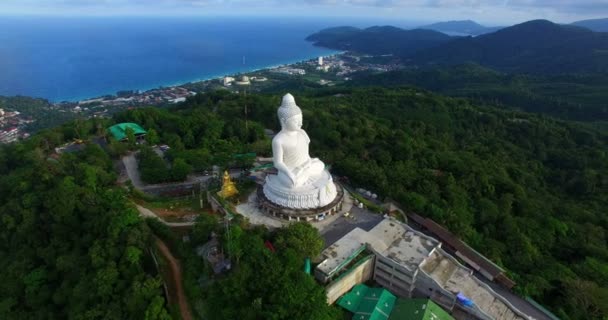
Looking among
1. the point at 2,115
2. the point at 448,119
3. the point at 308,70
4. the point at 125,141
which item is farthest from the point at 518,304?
the point at 308,70

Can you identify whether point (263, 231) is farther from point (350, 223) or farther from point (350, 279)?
point (350, 223)

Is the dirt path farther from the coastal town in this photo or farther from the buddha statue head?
the coastal town

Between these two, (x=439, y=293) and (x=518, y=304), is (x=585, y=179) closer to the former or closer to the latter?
(x=518, y=304)

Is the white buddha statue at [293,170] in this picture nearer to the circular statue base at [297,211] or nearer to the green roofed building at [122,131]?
the circular statue base at [297,211]

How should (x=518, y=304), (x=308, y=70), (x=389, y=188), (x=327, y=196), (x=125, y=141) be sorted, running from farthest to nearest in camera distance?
(x=308, y=70) < (x=125, y=141) < (x=389, y=188) < (x=327, y=196) < (x=518, y=304)

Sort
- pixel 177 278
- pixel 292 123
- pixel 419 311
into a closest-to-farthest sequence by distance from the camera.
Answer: pixel 419 311 < pixel 177 278 < pixel 292 123

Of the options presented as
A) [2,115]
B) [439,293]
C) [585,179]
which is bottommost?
[2,115]

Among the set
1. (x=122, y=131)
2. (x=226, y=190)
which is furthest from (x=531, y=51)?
(x=226, y=190)
